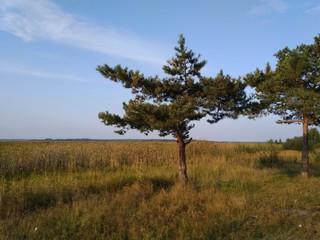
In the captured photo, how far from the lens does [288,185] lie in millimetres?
14352

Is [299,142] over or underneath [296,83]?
underneath

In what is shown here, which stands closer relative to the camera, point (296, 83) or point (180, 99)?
point (180, 99)

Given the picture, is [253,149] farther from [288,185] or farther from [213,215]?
[213,215]

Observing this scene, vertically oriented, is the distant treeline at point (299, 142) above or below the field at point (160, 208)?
above

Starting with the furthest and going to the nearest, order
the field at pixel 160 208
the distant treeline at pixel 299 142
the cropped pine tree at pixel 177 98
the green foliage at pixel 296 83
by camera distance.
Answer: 1. the distant treeline at pixel 299 142
2. the green foliage at pixel 296 83
3. the cropped pine tree at pixel 177 98
4. the field at pixel 160 208

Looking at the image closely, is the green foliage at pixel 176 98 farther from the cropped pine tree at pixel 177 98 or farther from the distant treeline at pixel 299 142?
the distant treeline at pixel 299 142

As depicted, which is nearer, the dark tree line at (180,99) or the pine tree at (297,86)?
the dark tree line at (180,99)

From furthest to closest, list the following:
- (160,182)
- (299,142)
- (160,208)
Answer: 1. (299,142)
2. (160,182)
3. (160,208)

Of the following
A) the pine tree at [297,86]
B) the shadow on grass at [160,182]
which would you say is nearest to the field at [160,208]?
the shadow on grass at [160,182]

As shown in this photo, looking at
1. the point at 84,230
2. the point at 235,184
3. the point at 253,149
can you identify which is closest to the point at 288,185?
the point at 235,184

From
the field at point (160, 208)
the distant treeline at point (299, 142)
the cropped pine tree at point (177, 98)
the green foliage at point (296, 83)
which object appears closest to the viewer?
the field at point (160, 208)

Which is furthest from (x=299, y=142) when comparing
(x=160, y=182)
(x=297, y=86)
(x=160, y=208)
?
(x=160, y=208)

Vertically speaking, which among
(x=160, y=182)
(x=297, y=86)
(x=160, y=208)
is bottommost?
(x=160, y=208)

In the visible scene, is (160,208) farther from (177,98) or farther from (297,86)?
(297,86)
